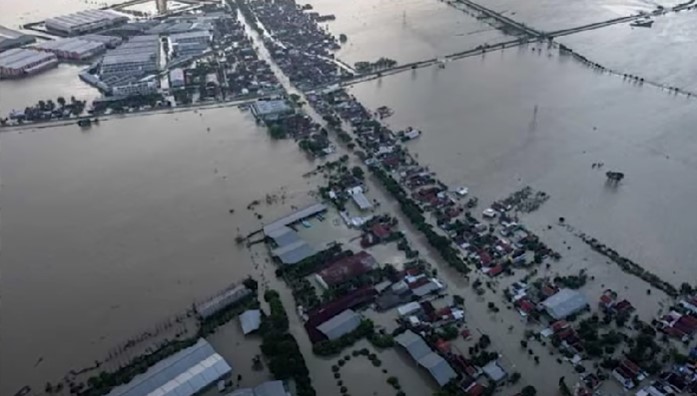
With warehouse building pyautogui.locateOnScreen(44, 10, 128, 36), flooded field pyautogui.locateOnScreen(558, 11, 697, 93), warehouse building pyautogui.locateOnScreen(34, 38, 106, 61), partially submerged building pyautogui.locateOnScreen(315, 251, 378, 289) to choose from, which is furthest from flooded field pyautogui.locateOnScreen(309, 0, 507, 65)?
partially submerged building pyautogui.locateOnScreen(315, 251, 378, 289)

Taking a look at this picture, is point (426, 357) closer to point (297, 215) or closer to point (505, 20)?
point (297, 215)

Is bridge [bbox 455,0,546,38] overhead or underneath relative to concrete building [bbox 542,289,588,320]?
overhead

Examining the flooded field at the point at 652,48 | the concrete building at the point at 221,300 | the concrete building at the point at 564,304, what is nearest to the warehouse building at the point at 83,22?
the concrete building at the point at 221,300

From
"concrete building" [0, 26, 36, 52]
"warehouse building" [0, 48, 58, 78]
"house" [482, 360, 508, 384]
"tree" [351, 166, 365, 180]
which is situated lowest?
"house" [482, 360, 508, 384]

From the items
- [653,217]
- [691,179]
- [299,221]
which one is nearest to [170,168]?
[299,221]

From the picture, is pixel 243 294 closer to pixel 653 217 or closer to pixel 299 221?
pixel 299 221

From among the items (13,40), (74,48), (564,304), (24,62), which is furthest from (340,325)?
(13,40)

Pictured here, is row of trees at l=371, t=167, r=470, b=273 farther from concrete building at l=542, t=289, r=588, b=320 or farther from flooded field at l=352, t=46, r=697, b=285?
concrete building at l=542, t=289, r=588, b=320
